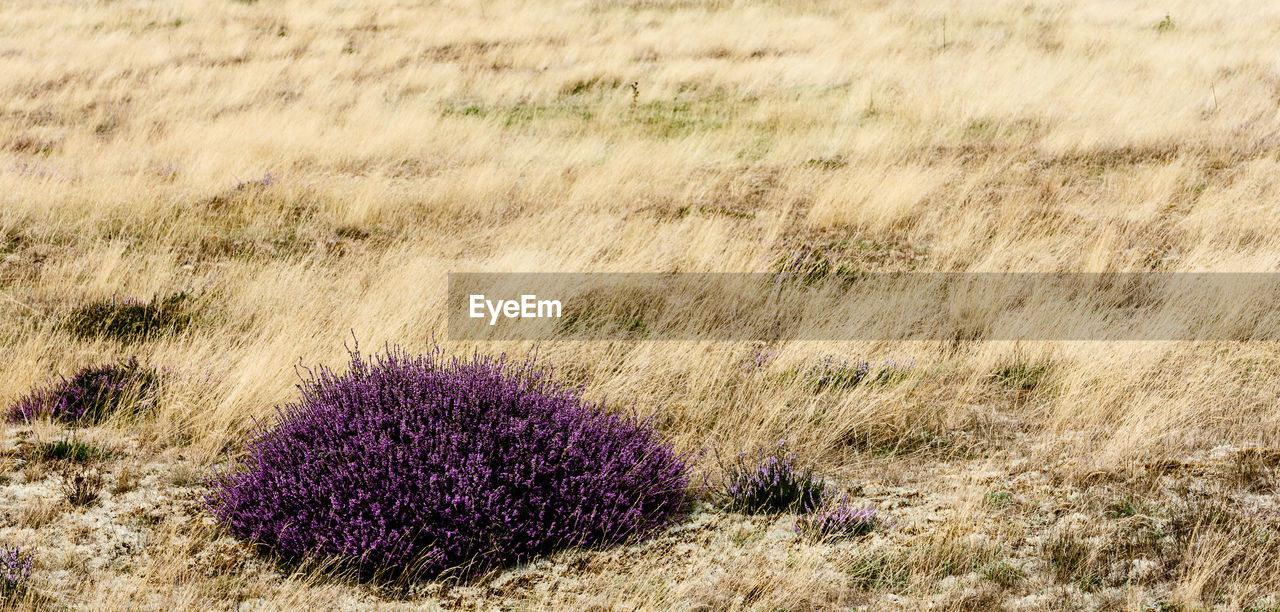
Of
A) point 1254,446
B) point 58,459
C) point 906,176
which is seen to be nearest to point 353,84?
point 906,176

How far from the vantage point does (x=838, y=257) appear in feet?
26.6

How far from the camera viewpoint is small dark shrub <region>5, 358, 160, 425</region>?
5.12 m

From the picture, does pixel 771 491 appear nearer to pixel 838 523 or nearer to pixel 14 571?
pixel 838 523

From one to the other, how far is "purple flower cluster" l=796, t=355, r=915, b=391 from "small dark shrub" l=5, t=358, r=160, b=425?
11.9 feet

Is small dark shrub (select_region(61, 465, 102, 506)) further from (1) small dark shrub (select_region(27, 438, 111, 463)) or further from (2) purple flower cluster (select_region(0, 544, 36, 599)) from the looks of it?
(2) purple flower cluster (select_region(0, 544, 36, 599))

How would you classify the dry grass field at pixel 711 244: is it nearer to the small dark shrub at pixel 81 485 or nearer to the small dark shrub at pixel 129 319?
the small dark shrub at pixel 81 485

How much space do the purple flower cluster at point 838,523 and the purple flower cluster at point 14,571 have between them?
9.62ft

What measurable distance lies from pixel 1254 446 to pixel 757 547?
251 centimetres

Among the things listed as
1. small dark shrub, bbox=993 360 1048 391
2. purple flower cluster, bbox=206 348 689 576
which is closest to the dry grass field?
small dark shrub, bbox=993 360 1048 391

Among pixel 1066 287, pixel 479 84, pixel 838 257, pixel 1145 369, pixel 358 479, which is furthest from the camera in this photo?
pixel 479 84

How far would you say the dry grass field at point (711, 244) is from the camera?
12.4 ft

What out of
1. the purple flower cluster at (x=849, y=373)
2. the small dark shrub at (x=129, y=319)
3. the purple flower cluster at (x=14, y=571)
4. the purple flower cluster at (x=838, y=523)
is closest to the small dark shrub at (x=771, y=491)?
the purple flower cluster at (x=838, y=523)

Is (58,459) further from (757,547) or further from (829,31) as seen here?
(829,31)

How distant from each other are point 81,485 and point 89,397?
103 centimetres
